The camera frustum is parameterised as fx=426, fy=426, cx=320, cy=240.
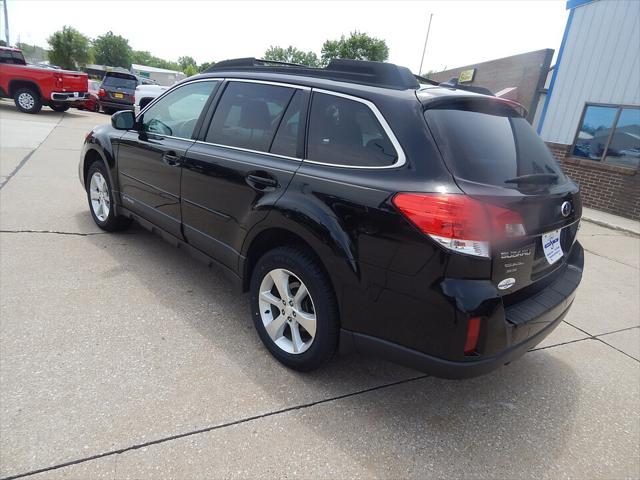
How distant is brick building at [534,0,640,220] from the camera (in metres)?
8.72

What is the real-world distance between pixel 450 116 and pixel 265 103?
50.4 inches

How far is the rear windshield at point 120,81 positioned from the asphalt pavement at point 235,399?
1650cm

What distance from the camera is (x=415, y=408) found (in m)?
2.47

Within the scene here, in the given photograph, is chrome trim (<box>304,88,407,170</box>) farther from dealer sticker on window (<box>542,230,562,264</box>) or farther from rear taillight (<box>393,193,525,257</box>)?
dealer sticker on window (<box>542,230,562,264</box>)

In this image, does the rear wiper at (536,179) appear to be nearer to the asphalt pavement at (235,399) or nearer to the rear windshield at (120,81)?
the asphalt pavement at (235,399)

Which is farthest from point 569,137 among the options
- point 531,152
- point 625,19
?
point 531,152

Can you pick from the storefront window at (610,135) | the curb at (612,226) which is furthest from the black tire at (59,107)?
the curb at (612,226)

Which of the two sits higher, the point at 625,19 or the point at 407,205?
the point at 625,19

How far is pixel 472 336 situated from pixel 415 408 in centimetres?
77

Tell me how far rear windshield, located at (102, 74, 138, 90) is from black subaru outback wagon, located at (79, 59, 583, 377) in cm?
→ 1739

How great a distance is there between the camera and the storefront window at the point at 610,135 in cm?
874

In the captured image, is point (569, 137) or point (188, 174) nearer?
point (188, 174)

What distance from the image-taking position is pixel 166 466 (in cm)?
191

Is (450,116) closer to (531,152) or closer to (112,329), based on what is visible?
(531,152)
